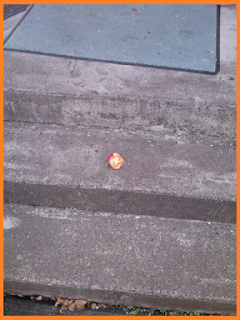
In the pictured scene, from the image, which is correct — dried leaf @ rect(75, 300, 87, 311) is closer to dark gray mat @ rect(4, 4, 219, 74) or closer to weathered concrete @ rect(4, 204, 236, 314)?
weathered concrete @ rect(4, 204, 236, 314)

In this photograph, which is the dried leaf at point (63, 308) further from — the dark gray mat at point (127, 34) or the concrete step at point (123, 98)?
the dark gray mat at point (127, 34)

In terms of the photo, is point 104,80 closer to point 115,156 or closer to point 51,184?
point 115,156

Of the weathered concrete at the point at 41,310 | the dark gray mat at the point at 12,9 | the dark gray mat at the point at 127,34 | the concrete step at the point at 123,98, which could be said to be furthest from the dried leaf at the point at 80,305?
the dark gray mat at the point at 12,9

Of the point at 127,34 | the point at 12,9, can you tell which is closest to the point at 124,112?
the point at 127,34

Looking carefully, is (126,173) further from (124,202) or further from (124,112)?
(124,112)

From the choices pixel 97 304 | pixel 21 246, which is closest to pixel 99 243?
pixel 97 304

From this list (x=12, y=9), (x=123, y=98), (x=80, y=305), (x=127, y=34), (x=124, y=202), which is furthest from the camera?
(x=12, y=9)

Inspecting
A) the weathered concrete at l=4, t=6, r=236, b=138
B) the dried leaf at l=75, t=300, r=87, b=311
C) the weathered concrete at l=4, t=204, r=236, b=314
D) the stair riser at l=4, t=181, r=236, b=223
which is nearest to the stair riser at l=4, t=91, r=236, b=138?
the weathered concrete at l=4, t=6, r=236, b=138
